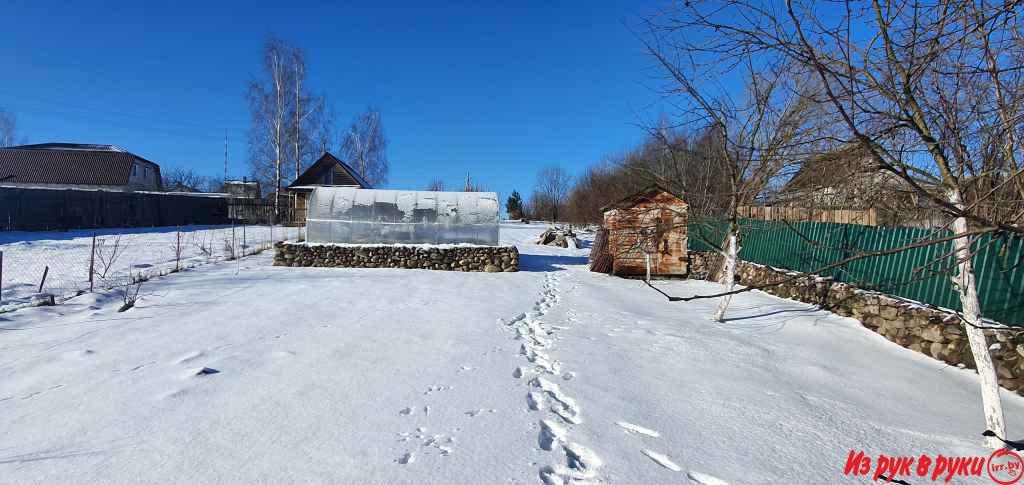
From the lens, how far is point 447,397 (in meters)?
3.79

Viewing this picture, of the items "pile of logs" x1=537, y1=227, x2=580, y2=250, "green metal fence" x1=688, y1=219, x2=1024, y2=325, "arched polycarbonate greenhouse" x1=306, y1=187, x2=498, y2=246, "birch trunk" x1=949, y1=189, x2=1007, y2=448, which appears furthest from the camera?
"pile of logs" x1=537, y1=227, x2=580, y2=250

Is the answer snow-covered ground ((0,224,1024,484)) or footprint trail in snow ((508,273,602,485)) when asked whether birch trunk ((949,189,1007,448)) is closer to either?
snow-covered ground ((0,224,1024,484))

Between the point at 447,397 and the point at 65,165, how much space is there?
42.3 metres

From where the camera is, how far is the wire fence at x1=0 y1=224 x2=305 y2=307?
7.88 metres

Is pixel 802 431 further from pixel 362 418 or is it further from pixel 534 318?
pixel 534 318

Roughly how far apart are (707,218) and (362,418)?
464 cm

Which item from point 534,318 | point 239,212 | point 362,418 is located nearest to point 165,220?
point 239,212

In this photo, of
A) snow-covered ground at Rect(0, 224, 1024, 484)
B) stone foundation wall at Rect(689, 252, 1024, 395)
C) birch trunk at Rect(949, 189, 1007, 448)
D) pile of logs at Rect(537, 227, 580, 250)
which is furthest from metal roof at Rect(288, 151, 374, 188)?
birch trunk at Rect(949, 189, 1007, 448)

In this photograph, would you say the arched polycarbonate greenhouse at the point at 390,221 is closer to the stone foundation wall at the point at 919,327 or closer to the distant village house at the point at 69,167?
the stone foundation wall at the point at 919,327

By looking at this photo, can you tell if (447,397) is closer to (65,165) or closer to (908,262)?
(908,262)

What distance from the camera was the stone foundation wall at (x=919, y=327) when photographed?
Answer: 15.6ft

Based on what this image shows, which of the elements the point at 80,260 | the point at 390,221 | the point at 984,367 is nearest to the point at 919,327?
the point at 984,367

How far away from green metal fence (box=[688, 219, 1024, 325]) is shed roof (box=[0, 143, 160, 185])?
4032cm

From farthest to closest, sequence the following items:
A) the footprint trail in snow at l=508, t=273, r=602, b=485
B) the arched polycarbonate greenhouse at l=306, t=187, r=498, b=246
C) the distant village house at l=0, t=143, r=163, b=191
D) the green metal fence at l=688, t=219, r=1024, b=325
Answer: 1. the distant village house at l=0, t=143, r=163, b=191
2. the arched polycarbonate greenhouse at l=306, t=187, r=498, b=246
3. the green metal fence at l=688, t=219, r=1024, b=325
4. the footprint trail in snow at l=508, t=273, r=602, b=485
